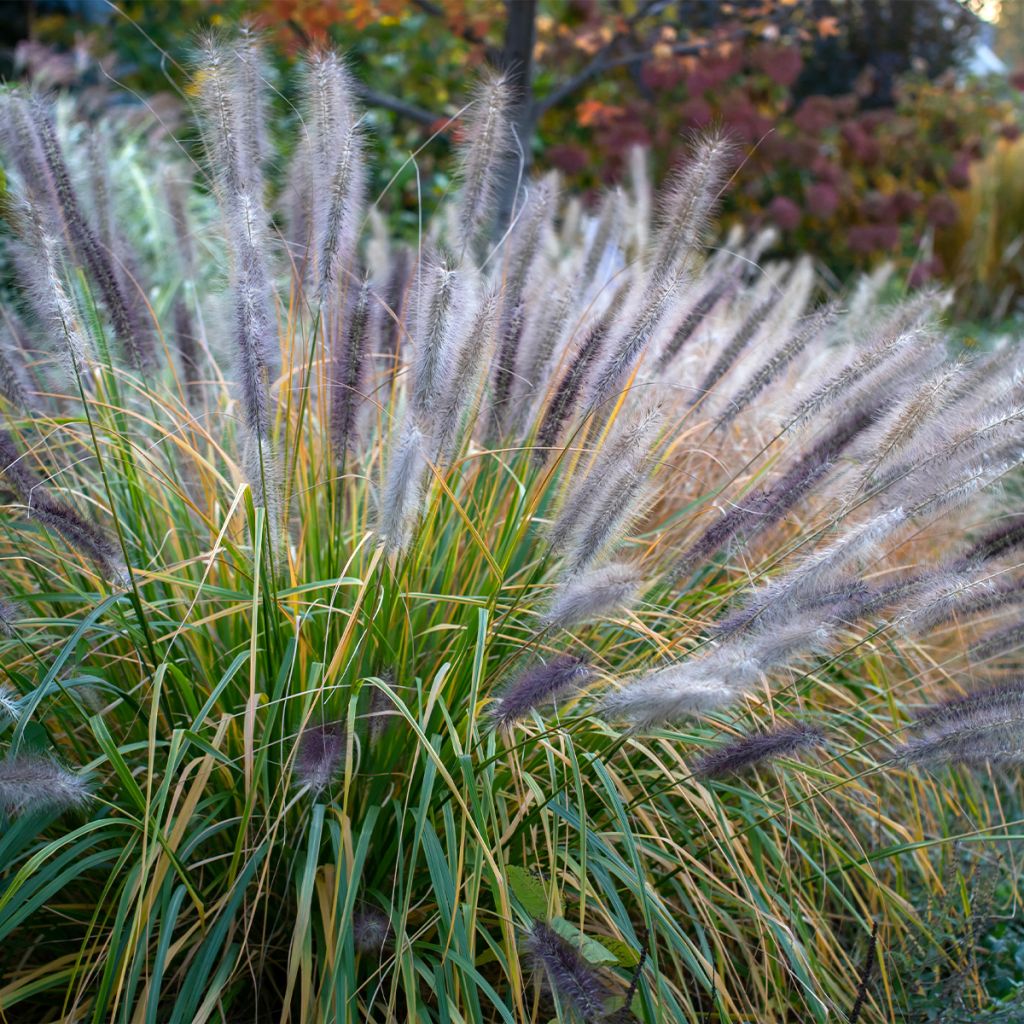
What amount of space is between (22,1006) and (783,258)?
28.0 ft

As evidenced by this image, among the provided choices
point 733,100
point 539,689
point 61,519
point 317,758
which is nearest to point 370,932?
point 317,758

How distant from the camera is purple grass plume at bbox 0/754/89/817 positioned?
1541 mm

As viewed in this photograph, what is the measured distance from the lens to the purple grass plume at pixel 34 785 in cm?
154

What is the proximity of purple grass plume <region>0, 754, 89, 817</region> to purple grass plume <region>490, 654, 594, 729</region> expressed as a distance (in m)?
0.63

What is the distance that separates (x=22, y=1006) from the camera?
6.60 ft

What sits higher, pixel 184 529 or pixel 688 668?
pixel 688 668

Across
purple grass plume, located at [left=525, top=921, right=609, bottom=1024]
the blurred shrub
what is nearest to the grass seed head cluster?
purple grass plume, located at [left=525, top=921, right=609, bottom=1024]

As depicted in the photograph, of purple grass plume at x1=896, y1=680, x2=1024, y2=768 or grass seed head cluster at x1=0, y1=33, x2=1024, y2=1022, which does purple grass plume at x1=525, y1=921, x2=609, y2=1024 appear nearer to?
grass seed head cluster at x1=0, y1=33, x2=1024, y2=1022

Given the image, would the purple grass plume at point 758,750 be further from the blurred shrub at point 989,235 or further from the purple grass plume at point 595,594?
the blurred shrub at point 989,235

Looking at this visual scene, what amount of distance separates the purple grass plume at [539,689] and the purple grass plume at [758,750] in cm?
27

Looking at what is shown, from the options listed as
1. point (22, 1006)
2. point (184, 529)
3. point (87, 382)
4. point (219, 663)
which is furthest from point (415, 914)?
point (87, 382)

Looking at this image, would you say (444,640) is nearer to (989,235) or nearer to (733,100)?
(733,100)

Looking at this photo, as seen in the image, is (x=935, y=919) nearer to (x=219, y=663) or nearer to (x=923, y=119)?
(x=219, y=663)

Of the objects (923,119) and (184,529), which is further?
(923,119)
